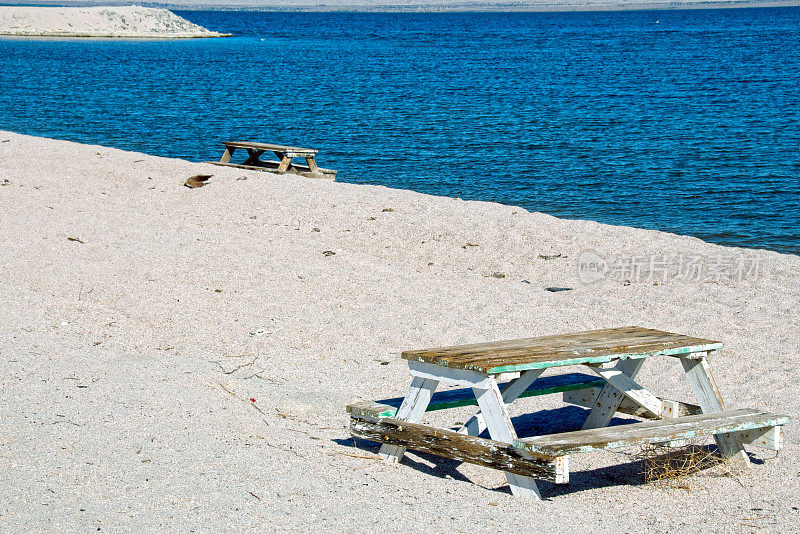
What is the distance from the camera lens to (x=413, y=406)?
410 cm

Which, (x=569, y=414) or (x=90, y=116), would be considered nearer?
(x=569, y=414)

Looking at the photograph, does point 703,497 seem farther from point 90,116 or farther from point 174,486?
point 90,116

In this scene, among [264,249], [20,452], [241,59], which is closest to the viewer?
[20,452]

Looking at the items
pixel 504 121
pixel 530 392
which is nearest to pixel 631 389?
pixel 530 392

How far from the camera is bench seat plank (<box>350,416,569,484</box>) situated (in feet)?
11.2

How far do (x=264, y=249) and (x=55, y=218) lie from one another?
2.86 m

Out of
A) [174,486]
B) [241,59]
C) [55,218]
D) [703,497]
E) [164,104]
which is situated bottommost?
[241,59]

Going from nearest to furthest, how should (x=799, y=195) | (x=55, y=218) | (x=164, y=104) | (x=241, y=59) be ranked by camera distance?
(x=55, y=218), (x=799, y=195), (x=164, y=104), (x=241, y=59)

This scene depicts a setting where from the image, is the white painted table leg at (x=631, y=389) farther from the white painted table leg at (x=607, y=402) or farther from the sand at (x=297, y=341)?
the sand at (x=297, y=341)

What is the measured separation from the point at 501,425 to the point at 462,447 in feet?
0.74

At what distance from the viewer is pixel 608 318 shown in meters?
6.66

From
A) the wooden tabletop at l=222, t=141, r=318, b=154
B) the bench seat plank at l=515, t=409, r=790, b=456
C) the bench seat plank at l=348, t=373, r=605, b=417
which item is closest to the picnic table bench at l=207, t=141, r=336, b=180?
the wooden tabletop at l=222, t=141, r=318, b=154

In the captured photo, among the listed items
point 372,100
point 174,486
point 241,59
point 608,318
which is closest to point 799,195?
point 608,318

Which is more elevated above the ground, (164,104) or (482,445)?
(482,445)
